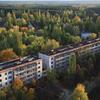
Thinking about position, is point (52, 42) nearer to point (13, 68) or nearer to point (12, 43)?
point (12, 43)

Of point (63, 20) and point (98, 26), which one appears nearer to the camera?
point (98, 26)

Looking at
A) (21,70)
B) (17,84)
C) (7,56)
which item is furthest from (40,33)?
(17,84)

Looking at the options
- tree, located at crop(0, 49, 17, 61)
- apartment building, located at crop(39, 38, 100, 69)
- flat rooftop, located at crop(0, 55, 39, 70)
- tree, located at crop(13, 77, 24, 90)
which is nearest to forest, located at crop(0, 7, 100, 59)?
tree, located at crop(0, 49, 17, 61)

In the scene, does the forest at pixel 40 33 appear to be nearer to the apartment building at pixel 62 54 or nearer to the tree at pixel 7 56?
the tree at pixel 7 56

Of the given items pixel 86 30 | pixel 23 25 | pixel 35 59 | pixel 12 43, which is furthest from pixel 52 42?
pixel 23 25

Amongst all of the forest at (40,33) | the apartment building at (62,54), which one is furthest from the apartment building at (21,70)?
the forest at (40,33)

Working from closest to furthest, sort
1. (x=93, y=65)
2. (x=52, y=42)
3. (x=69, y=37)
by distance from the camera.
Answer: (x=93, y=65), (x=52, y=42), (x=69, y=37)
